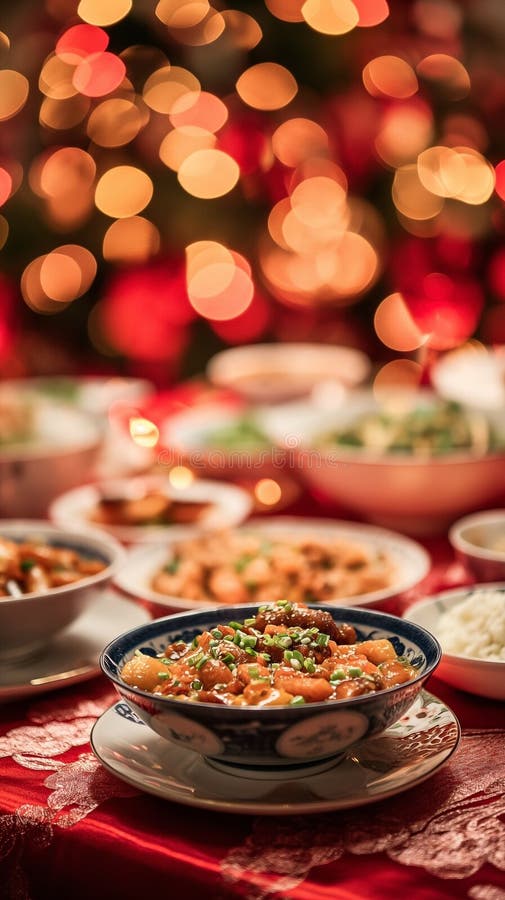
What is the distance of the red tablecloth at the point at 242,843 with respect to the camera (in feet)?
3.14

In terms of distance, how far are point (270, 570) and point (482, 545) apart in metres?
0.41

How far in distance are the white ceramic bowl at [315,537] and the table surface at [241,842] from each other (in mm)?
365

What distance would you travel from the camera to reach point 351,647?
1.17 metres

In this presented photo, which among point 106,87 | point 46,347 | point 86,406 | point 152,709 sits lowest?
point 46,347

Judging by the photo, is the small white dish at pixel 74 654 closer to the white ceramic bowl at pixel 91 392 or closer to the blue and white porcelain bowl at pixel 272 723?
the blue and white porcelain bowl at pixel 272 723

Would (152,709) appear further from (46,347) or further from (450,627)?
(46,347)

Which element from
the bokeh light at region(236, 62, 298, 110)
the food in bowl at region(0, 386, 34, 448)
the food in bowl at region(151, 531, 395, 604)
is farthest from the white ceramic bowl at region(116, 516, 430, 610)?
the bokeh light at region(236, 62, 298, 110)

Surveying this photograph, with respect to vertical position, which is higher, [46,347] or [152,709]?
[152,709]

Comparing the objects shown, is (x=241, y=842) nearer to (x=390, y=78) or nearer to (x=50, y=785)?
(x=50, y=785)

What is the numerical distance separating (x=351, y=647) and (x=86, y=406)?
1.84 m

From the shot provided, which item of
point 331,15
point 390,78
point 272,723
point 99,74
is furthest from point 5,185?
point 272,723

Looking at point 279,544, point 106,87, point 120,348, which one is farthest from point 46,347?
point 279,544

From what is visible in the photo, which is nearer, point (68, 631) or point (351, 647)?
point (351, 647)

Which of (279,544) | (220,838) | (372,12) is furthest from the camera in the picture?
(372,12)
